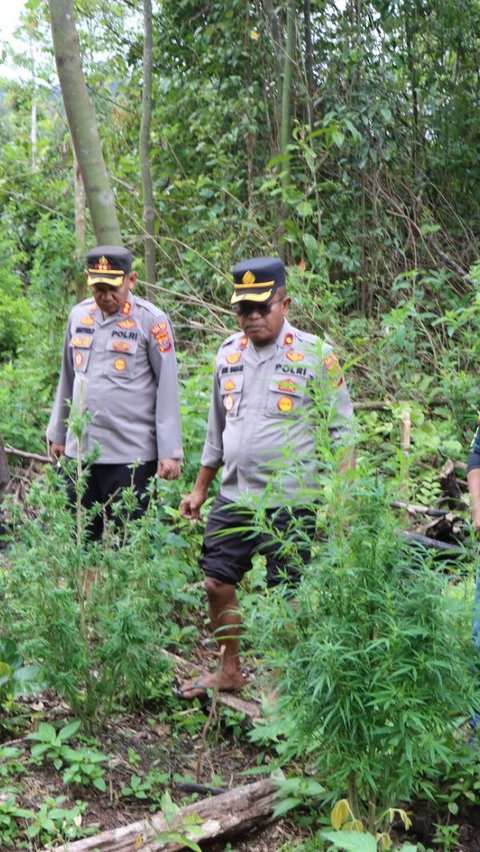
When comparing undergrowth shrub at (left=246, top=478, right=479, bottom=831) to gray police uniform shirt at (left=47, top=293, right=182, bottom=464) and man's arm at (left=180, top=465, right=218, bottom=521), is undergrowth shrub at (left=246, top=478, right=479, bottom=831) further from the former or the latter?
gray police uniform shirt at (left=47, top=293, right=182, bottom=464)

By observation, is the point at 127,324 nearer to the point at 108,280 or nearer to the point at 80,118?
the point at 108,280

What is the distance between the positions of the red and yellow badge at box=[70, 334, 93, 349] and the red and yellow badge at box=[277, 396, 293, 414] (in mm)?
1355

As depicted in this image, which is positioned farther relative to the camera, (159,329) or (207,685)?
(159,329)

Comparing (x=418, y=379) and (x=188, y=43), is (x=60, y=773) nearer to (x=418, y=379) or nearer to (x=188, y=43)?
(x=418, y=379)

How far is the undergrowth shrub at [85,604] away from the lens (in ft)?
13.5

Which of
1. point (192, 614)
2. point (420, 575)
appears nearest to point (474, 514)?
point (420, 575)

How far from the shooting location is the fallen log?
3.62m

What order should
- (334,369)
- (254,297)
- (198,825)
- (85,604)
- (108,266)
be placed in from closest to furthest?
(198,825) < (334,369) < (85,604) < (254,297) < (108,266)

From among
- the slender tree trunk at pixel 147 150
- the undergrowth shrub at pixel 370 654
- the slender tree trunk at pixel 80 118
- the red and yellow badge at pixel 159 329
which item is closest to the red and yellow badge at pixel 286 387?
the red and yellow badge at pixel 159 329

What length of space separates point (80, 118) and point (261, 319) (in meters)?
3.19

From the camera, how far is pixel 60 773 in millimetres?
4141

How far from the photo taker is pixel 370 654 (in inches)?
130

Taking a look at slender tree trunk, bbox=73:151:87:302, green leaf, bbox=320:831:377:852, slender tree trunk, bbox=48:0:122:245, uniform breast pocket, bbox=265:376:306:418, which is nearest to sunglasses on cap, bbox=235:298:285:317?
uniform breast pocket, bbox=265:376:306:418

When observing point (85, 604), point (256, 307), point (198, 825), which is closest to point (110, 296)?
point (256, 307)
